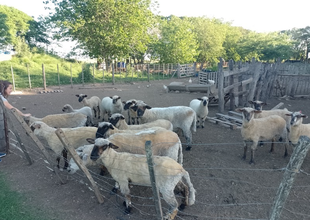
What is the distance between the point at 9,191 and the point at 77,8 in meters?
23.1

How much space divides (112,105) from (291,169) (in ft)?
25.9

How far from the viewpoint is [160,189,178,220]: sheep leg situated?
353 cm

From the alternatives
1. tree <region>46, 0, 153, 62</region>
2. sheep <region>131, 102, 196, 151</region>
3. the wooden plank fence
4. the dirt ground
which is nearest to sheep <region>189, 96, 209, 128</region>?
the wooden plank fence

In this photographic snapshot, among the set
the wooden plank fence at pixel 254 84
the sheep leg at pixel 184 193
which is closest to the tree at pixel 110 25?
the wooden plank fence at pixel 254 84

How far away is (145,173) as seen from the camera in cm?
379

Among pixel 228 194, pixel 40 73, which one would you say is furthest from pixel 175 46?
pixel 228 194

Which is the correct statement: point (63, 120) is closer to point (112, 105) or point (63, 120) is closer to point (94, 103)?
point (112, 105)

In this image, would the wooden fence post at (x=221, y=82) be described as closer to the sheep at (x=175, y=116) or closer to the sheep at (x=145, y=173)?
the sheep at (x=175, y=116)

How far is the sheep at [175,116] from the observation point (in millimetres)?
6906

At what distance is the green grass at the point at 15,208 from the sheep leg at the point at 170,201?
2196 mm

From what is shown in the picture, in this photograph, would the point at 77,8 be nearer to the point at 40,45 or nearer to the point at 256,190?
the point at 40,45

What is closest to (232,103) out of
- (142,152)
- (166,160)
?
(142,152)

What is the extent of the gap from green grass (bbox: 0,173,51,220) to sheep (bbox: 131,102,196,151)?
3.90 metres

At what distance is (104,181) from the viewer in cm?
481
